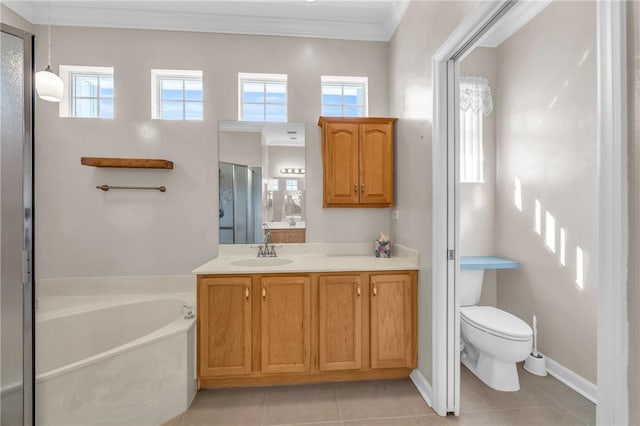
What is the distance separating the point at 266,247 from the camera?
2.58m

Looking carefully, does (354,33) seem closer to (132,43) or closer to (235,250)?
(132,43)

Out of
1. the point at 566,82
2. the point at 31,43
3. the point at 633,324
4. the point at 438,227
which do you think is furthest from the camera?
the point at 566,82

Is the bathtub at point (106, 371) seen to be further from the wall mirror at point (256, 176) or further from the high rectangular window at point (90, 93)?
the high rectangular window at point (90, 93)

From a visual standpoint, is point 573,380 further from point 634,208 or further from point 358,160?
point 358,160

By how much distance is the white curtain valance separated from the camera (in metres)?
2.68

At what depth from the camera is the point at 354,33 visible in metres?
2.66

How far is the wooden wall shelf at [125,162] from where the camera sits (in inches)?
93.1

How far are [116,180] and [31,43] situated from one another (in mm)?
1383

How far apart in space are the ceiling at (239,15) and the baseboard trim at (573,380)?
3020 mm

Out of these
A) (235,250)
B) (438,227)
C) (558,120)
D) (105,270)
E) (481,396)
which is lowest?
(481,396)

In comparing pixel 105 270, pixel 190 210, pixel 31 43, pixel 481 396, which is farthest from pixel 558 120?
pixel 105 270

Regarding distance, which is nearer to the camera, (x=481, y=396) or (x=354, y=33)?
(x=481, y=396)

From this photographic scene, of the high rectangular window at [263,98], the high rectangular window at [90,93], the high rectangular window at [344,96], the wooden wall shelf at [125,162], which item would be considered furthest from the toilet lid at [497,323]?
the high rectangular window at [90,93]

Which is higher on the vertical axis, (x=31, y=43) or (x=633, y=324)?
(x=31, y=43)
